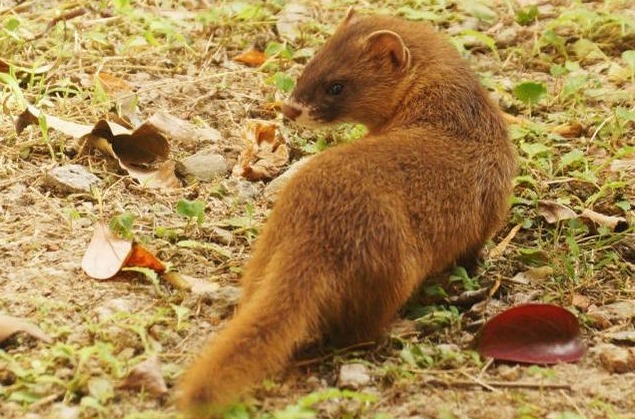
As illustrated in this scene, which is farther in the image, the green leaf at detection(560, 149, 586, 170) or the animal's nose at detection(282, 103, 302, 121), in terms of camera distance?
the green leaf at detection(560, 149, 586, 170)

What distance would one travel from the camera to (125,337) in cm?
310

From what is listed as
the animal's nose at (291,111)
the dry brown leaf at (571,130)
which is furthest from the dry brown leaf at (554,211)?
the animal's nose at (291,111)

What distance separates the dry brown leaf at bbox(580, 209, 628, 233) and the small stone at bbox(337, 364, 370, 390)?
1487 mm

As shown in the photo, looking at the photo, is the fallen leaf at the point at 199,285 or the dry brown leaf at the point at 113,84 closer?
the fallen leaf at the point at 199,285

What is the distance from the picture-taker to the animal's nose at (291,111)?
4.21 m

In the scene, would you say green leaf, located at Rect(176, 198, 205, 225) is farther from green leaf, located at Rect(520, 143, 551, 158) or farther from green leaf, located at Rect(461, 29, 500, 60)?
green leaf, located at Rect(461, 29, 500, 60)

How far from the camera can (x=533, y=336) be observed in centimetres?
314

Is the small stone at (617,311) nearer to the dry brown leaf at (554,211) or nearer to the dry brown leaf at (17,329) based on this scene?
the dry brown leaf at (554,211)

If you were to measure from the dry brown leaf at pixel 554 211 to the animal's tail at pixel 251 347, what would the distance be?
1.52 m

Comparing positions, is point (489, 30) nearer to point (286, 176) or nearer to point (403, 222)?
point (286, 176)

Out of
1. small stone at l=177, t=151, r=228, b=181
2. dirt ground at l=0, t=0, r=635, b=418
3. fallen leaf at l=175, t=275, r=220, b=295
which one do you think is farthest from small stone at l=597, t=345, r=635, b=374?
small stone at l=177, t=151, r=228, b=181

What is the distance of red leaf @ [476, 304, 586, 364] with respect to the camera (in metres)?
3.10

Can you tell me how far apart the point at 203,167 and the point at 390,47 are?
97 cm

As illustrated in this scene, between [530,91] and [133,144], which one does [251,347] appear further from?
[530,91]
